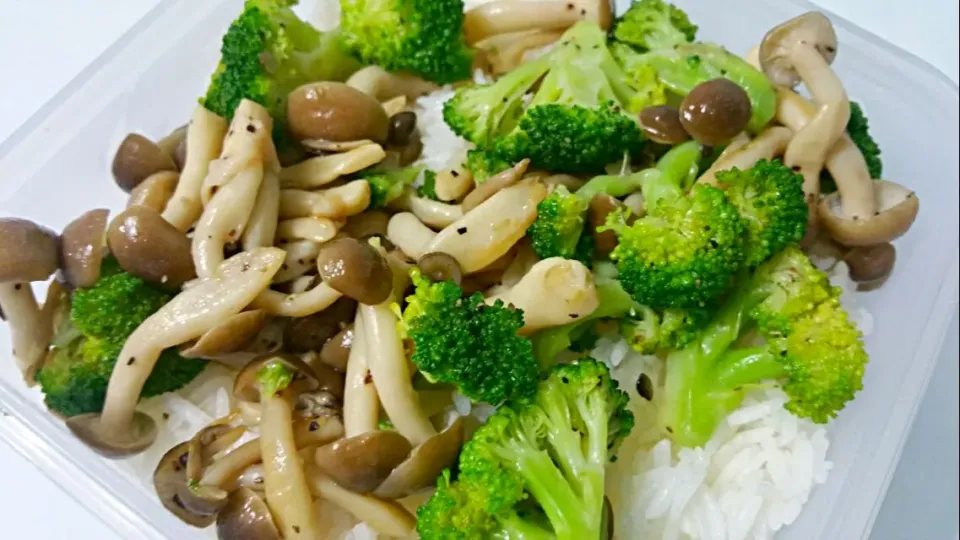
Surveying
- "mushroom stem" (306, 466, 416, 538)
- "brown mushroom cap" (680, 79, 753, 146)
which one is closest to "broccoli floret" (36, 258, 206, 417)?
"mushroom stem" (306, 466, 416, 538)

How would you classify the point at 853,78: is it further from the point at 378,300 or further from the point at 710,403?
the point at 378,300

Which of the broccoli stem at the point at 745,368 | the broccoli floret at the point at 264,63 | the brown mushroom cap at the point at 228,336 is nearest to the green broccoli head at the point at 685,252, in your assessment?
the broccoli stem at the point at 745,368

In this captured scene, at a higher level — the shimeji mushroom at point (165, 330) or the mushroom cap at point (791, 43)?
the mushroom cap at point (791, 43)

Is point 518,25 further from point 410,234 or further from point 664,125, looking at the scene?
point 410,234

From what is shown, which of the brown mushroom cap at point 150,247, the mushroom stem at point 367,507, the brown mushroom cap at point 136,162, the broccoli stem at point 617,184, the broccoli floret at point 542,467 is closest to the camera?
the broccoli floret at point 542,467

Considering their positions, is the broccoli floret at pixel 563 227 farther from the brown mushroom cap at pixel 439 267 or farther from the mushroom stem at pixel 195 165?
the mushroom stem at pixel 195 165

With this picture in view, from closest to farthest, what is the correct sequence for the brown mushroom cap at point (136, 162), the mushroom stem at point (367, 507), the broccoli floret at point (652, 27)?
1. the mushroom stem at point (367, 507)
2. the brown mushroom cap at point (136, 162)
3. the broccoli floret at point (652, 27)

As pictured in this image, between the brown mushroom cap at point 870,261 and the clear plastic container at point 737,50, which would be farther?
the brown mushroom cap at point 870,261
